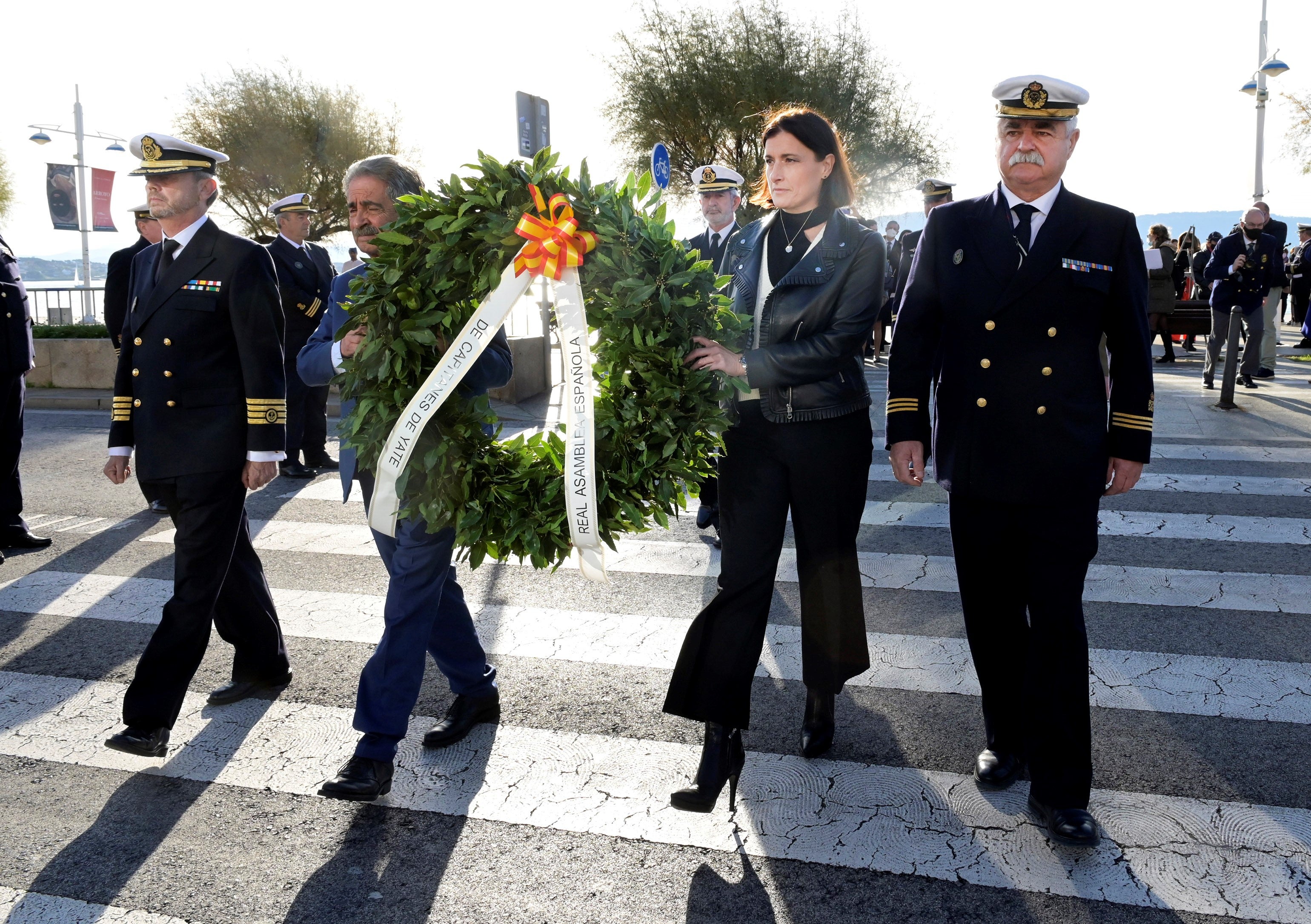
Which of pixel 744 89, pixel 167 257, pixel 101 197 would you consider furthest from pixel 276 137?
pixel 167 257

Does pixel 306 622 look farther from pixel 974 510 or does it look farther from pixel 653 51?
pixel 653 51

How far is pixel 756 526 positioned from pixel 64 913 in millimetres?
2131

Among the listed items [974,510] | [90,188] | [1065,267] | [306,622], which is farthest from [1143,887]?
[90,188]

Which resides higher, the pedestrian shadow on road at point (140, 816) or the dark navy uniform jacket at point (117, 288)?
the dark navy uniform jacket at point (117, 288)

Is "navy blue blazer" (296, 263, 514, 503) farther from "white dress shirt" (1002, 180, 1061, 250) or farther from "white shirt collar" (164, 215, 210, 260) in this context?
"white dress shirt" (1002, 180, 1061, 250)

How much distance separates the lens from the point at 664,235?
3.09 metres

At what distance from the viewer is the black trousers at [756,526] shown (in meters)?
3.32

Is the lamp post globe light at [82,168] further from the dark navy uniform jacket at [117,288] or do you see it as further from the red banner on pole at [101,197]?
the dark navy uniform jacket at [117,288]

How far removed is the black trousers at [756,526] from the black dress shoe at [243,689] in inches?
69.3

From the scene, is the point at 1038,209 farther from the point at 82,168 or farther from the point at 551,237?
the point at 82,168

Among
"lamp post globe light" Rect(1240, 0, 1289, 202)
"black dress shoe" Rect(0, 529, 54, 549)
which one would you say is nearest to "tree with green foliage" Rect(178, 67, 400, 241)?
"lamp post globe light" Rect(1240, 0, 1289, 202)

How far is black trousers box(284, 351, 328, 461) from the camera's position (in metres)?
8.73

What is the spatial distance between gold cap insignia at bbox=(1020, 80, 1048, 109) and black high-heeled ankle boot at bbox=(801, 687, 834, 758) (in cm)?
193

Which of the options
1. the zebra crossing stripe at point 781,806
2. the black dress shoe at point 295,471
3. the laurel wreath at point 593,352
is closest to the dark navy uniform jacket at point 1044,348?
the laurel wreath at point 593,352
